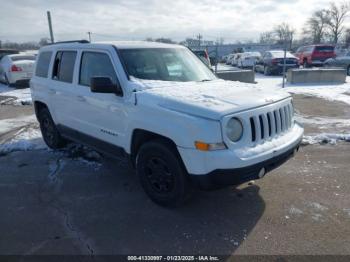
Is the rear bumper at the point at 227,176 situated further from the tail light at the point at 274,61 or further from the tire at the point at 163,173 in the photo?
the tail light at the point at 274,61

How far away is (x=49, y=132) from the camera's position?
6281 mm

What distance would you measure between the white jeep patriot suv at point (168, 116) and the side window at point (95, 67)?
14 mm

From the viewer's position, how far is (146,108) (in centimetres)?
369

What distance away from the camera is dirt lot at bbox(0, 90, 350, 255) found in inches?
126

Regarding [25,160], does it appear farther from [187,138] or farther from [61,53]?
[187,138]

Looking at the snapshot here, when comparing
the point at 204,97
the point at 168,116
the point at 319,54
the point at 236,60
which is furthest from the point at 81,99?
the point at 236,60

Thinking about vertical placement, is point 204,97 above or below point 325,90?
above

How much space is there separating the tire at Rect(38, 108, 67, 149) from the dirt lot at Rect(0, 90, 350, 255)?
2.65 ft

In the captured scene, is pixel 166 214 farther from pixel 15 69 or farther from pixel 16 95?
pixel 15 69

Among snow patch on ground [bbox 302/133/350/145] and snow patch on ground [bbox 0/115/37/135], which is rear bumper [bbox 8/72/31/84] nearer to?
snow patch on ground [bbox 0/115/37/135]

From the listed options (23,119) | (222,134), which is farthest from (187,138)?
(23,119)

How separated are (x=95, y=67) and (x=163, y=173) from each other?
6.36 feet

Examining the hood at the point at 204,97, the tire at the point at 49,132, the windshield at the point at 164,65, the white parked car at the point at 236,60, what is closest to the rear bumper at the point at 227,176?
the hood at the point at 204,97

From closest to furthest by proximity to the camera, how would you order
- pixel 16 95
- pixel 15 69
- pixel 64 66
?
pixel 64 66, pixel 16 95, pixel 15 69
